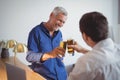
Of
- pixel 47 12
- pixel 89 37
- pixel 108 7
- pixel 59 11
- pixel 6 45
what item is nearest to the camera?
pixel 89 37

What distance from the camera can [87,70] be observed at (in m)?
1.15

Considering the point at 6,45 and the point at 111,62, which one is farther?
the point at 6,45

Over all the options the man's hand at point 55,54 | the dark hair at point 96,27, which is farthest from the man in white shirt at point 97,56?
the man's hand at point 55,54

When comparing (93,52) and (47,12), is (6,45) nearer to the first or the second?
(47,12)

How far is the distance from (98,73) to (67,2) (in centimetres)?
260

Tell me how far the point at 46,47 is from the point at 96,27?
0.99m

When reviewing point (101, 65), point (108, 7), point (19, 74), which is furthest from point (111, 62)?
point (108, 7)

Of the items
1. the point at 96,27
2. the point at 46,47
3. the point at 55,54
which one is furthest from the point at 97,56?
the point at 46,47

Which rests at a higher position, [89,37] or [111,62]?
[89,37]

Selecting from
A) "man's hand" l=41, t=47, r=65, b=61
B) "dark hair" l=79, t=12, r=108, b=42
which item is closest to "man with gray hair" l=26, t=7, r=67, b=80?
"man's hand" l=41, t=47, r=65, b=61

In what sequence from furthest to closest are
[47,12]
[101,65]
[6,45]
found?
1. [47,12]
2. [6,45]
3. [101,65]

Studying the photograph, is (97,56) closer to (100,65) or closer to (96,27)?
(100,65)

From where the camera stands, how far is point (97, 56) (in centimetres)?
116

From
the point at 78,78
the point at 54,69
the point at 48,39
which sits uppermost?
the point at 48,39
